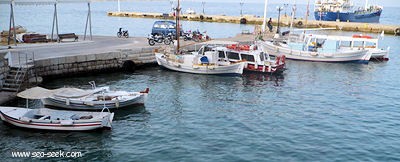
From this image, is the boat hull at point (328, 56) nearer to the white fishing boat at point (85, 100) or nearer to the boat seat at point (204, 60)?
the boat seat at point (204, 60)

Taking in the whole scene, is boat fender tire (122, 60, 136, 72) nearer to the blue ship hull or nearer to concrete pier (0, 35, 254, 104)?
concrete pier (0, 35, 254, 104)

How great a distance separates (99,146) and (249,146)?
744 cm

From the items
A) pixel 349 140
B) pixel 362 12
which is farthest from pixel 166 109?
pixel 362 12

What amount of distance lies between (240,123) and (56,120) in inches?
405

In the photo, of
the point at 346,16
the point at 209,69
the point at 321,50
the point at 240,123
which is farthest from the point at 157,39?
the point at 346,16

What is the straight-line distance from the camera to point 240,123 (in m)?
21.4

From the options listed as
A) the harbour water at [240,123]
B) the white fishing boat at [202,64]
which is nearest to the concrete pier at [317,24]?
the white fishing boat at [202,64]

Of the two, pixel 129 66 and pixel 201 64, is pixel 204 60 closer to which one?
pixel 201 64

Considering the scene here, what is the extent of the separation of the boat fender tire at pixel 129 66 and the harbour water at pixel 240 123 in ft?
4.31

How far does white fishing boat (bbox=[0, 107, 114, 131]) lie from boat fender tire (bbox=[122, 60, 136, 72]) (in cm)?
1580

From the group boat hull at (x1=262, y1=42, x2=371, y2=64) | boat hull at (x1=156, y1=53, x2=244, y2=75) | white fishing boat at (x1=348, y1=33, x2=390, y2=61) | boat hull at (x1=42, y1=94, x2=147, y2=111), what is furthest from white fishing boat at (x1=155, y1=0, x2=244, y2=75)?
white fishing boat at (x1=348, y1=33, x2=390, y2=61)

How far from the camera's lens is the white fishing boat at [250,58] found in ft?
116

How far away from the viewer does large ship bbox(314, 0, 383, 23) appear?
102 meters

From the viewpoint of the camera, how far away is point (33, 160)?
15734mm
